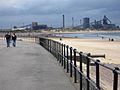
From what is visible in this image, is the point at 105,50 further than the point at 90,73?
Yes

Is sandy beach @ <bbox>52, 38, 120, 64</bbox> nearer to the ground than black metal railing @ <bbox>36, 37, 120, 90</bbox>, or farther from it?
nearer to the ground

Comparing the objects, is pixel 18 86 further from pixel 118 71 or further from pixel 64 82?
pixel 118 71

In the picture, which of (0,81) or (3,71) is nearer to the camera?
(0,81)

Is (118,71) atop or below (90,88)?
atop

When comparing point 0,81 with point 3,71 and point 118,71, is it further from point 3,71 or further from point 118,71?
point 118,71

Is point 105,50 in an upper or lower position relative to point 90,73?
lower

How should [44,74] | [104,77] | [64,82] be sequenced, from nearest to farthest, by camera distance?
1. [104,77]
2. [64,82]
3. [44,74]

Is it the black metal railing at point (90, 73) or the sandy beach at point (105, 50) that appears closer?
the black metal railing at point (90, 73)

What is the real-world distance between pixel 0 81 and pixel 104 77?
5.49m

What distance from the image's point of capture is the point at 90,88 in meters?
9.85

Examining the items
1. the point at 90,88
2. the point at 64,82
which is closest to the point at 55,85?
the point at 64,82

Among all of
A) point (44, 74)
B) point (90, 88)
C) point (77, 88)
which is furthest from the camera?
point (44, 74)

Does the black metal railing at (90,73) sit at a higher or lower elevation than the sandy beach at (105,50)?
higher

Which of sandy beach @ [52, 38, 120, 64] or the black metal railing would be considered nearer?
the black metal railing
